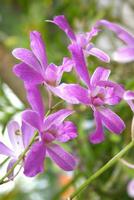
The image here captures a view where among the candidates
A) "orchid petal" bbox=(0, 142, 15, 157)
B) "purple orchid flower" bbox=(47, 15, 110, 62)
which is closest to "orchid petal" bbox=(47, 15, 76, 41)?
"purple orchid flower" bbox=(47, 15, 110, 62)

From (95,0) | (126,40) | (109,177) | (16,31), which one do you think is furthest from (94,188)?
(16,31)

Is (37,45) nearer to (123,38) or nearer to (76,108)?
(123,38)

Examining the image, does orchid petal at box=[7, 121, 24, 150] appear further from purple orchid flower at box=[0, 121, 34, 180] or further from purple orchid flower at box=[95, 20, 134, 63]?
purple orchid flower at box=[95, 20, 134, 63]

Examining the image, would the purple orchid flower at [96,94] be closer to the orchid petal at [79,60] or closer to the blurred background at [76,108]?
the orchid petal at [79,60]

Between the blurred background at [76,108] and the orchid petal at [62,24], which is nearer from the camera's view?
the orchid petal at [62,24]

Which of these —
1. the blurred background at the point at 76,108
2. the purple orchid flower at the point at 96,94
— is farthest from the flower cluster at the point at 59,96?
the blurred background at the point at 76,108
